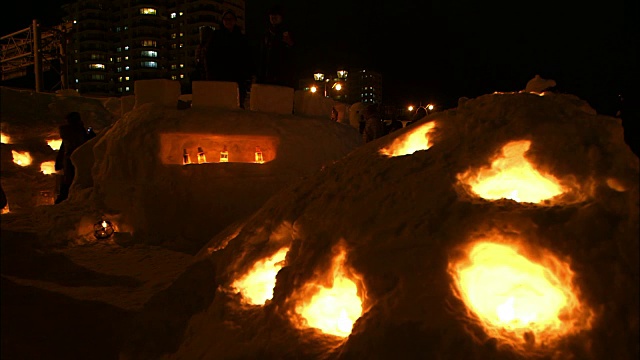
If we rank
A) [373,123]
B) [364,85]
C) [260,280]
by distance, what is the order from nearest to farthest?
[260,280] → [373,123] → [364,85]

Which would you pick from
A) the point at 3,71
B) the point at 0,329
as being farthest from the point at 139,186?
the point at 3,71

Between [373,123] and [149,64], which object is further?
[149,64]

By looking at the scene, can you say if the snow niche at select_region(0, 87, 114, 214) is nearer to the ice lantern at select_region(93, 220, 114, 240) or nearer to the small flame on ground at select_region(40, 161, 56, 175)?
the small flame on ground at select_region(40, 161, 56, 175)

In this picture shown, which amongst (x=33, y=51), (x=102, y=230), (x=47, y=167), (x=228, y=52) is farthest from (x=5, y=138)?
(x=228, y=52)

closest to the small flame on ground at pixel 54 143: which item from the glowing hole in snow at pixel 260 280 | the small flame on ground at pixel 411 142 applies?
the glowing hole in snow at pixel 260 280

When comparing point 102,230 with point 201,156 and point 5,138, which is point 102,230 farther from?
point 5,138

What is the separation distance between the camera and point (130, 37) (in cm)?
5888

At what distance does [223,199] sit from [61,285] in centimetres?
276

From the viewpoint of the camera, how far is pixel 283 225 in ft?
11.9

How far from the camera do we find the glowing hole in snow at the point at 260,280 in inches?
129

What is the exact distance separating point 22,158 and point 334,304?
1363cm

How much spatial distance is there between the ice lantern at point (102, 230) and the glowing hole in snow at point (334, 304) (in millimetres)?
5000

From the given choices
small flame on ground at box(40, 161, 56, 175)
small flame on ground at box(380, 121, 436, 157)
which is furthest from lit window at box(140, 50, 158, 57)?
small flame on ground at box(380, 121, 436, 157)

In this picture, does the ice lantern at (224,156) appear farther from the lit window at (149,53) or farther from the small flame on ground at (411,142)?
the lit window at (149,53)
